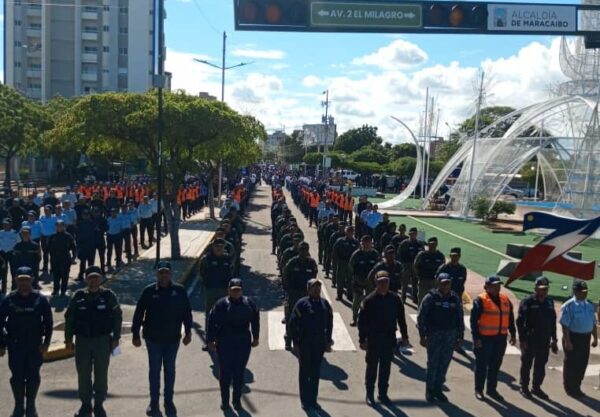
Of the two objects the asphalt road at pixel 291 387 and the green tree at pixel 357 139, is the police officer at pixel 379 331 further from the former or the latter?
the green tree at pixel 357 139

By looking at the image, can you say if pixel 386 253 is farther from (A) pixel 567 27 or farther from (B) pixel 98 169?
(B) pixel 98 169

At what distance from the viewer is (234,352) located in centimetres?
800

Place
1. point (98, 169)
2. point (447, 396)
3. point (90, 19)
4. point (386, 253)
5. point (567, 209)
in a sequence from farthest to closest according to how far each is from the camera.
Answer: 1. point (90, 19)
2. point (98, 169)
3. point (567, 209)
4. point (386, 253)
5. point (447, 396)

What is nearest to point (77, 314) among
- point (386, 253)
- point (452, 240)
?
point (386, 253)

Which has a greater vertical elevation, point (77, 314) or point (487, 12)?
point (487, 12)

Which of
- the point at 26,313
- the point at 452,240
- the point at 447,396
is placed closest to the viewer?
the point at 26,313

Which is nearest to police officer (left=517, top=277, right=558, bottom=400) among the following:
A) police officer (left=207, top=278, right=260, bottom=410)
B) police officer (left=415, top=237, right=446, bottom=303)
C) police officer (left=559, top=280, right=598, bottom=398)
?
police officer (left=559, top=280, right=598, bottom=398)

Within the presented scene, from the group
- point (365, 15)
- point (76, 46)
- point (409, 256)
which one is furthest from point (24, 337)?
point (76, 46)

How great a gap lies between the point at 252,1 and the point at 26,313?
8.66 metres

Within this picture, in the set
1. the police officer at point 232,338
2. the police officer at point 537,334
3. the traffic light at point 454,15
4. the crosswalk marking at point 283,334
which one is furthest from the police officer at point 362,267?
the traffic light at point 454,15

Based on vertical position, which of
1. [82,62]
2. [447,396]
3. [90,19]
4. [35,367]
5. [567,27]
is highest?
[90,19]

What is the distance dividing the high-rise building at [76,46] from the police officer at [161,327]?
271 feet

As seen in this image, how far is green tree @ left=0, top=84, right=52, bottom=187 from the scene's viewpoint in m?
39.9

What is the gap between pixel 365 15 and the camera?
14.5 metres
